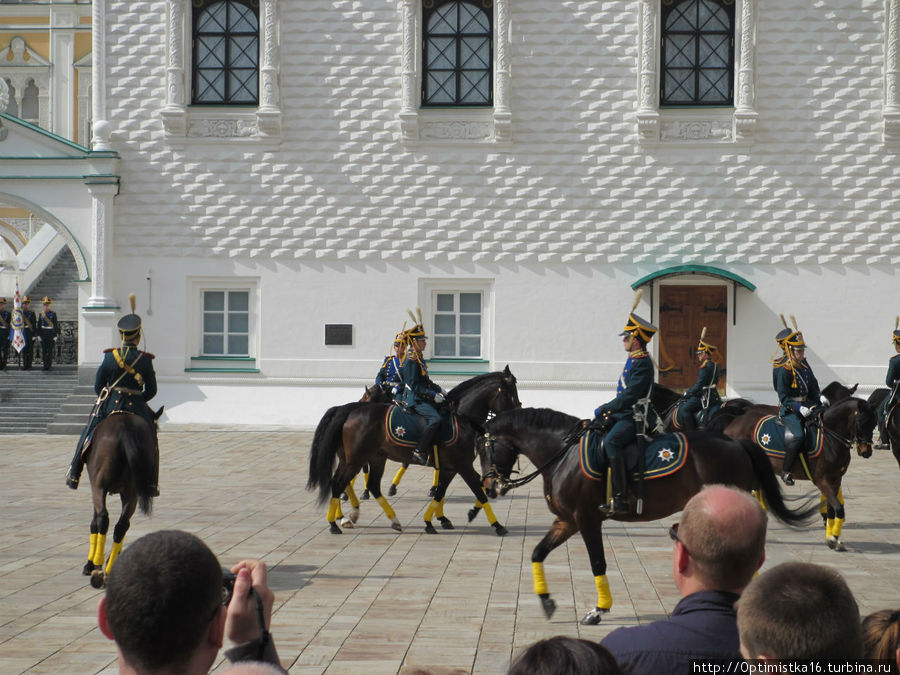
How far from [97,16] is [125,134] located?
2.63m

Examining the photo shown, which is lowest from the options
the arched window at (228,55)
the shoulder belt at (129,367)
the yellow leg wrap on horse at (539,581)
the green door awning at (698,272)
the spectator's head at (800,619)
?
the yellow leg wrap on horse at (539,581)

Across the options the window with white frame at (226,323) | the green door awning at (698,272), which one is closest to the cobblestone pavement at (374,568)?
the green door awning at (698,272)

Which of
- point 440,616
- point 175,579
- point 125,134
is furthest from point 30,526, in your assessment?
point 125,134

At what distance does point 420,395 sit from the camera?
12.8m

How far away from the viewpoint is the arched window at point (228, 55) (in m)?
24.1

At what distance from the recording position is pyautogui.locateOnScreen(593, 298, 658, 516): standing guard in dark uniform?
866cm

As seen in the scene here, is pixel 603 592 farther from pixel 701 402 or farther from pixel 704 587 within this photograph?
pixel 701 402

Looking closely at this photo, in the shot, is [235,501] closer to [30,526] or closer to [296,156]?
[30,526]

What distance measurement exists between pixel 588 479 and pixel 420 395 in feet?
14.4

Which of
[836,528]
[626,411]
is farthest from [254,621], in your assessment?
[836,528]

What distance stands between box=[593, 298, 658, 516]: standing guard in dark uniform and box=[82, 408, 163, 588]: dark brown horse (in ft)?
13.1

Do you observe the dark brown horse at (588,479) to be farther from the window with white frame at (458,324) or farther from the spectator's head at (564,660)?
the window with white frame at (458,324)

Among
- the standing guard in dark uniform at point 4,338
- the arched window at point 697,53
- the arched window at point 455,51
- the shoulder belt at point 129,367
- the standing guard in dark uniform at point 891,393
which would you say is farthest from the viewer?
the standing guard in dark uniform at point 4,338

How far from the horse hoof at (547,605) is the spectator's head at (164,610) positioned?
5676 mm
